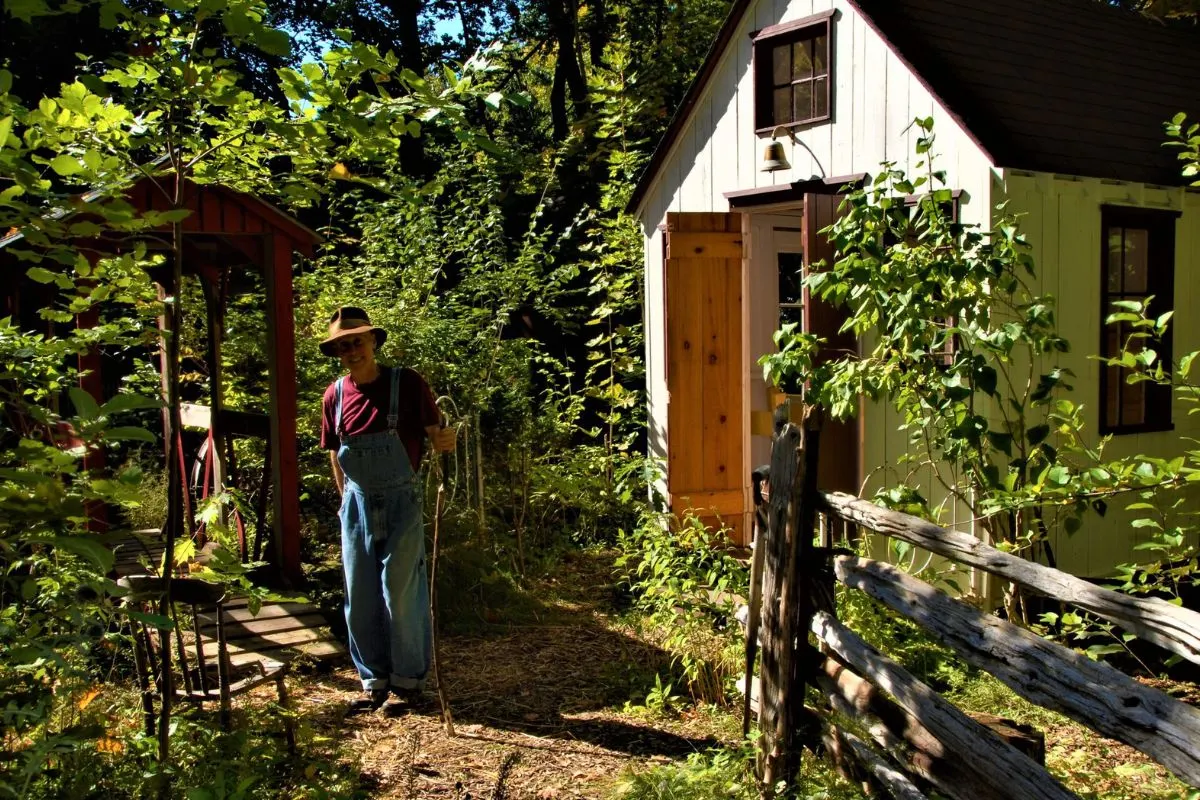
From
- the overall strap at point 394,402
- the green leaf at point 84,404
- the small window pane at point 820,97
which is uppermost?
the small window pane at point 820,97

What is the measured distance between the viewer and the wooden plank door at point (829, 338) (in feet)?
20.6

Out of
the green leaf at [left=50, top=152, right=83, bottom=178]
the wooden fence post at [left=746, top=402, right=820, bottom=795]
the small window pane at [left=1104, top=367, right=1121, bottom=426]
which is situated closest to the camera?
the green leaf at [left=50, top=152, right=83, bottom=178]

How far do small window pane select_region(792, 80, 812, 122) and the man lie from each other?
3.61m

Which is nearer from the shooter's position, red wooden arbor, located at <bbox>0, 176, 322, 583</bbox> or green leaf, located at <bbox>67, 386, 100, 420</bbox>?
green leaf, located at <bbox>67, 386, 100, 420</bbox>

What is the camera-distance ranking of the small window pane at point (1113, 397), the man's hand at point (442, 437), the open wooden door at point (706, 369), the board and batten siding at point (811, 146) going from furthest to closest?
the open wooden door at point (706, 369) < the small window pane at point (1113, 397) < the board and batten siding at point (811, 146) < the man's hand at point (442, 437)

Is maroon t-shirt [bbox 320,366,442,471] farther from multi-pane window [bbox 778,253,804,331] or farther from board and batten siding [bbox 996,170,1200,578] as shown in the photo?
multi-pane window [bbox 778,253,804,331]

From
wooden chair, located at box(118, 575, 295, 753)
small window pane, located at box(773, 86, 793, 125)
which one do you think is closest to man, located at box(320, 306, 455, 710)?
wooden chair, located at box(118, 575, 295, 753)

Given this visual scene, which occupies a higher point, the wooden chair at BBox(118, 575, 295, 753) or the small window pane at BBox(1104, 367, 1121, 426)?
Result: the small window pane at BBox(1104, 367, 1121, 426)

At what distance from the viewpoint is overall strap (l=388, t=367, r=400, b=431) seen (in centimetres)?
505

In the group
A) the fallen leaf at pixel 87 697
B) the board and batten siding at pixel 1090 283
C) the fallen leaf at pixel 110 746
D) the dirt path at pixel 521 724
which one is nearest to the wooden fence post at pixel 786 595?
the dirt path at pixel 521 724

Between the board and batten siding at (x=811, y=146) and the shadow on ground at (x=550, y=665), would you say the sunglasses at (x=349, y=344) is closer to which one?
the shadow on ground at (x=550, y=665)

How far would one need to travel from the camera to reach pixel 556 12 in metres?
17.6

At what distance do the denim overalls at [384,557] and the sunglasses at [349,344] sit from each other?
0.22 m

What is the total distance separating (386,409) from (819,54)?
13.2ft
